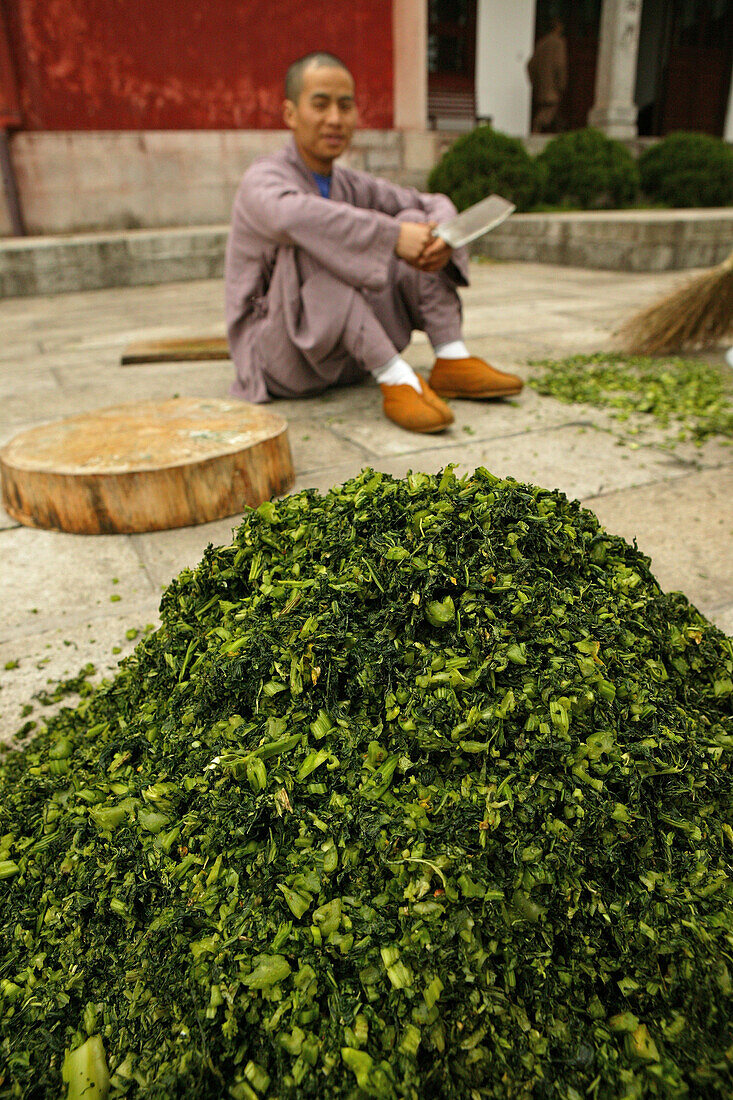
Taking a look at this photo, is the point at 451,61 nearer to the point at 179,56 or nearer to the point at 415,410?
the point at 179,56

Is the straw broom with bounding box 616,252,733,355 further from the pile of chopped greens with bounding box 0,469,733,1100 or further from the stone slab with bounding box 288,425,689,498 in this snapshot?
the pile of chopped greens with bounding box 0,469,733,1100

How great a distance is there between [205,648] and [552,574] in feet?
2.09

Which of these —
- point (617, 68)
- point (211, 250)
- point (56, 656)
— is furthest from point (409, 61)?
point (56, 656)

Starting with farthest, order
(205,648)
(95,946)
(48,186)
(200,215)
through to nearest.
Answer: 1. (200,215)
2. (48,186)
3. (205,648)
4. (95,946)

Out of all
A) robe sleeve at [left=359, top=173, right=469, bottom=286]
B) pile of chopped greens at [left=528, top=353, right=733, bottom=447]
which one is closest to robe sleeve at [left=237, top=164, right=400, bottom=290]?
robe sleeve at [left=359, top=173, right=469, bottom=286]

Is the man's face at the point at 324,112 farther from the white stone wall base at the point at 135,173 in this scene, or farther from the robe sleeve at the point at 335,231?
the white stone wall base at the point at 135,173

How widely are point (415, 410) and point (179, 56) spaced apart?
8.47 meters

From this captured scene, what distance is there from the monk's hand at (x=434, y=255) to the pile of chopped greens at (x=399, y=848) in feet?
6.74

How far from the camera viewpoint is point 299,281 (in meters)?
3.31

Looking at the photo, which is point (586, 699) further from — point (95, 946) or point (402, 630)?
point (95, 946)

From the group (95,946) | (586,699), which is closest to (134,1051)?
(95,946)

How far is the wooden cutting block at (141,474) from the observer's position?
236cm

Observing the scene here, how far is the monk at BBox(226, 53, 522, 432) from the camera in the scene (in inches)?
121

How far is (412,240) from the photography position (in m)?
3.08
